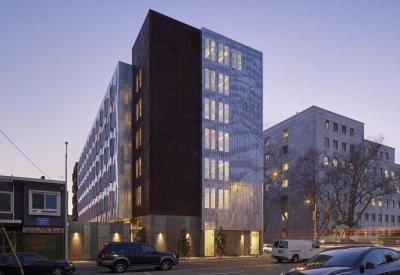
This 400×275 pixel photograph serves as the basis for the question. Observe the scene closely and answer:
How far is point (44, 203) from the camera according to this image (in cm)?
3469

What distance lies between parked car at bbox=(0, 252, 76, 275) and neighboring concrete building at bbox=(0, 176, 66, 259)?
10.1 meters

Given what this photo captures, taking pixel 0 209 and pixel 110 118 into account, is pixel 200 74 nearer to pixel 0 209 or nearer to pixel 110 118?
pixel 110 118

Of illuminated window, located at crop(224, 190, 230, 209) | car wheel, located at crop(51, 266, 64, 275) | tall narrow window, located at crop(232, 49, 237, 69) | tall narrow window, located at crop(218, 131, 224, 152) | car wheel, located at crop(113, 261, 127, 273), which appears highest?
tall narrow window, located at crop(232, 49, 237, 69)

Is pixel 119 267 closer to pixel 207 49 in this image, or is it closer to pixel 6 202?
pixel 6 202

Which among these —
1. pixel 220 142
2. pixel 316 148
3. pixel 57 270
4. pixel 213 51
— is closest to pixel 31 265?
pixel 57 270

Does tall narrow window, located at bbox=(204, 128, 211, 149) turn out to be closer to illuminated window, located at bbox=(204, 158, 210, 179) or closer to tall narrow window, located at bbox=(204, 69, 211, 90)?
illuminated window, located at bbox=(204, 158, 210, 179)

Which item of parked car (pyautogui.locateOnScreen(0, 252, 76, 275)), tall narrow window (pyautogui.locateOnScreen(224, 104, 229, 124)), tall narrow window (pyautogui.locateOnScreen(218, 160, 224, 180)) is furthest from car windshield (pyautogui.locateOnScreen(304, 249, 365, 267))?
tall narrow window (pyautogui.locateOnScreen(224, 104, 229, 124))

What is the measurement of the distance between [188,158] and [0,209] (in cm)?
2029

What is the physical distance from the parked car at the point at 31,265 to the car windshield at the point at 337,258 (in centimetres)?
1656

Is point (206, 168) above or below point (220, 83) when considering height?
below

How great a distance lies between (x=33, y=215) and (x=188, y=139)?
1880 centimetres

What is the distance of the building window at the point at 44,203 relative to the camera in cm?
3400

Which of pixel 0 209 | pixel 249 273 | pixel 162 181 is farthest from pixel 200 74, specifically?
pixel 249 273

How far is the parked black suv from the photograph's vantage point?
86.5ft
